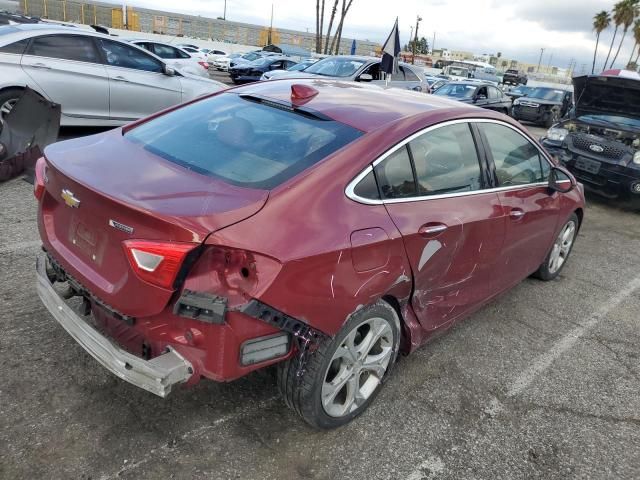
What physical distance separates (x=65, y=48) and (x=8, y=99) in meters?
1.15

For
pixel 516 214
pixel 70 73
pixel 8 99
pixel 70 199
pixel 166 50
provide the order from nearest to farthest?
1. pixel 70 199
2. pixel 516 214
3. pixel 8 99
4. pixel 70 73
5. pixel 166 50

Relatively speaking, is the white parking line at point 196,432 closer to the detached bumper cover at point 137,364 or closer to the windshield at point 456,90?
the detached bumper cover at point 137,364

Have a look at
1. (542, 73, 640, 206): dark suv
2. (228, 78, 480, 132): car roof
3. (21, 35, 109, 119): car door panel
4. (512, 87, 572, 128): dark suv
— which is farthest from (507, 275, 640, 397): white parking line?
(512, 87, 572, 128): dark suv

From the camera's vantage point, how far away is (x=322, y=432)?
2.64 m

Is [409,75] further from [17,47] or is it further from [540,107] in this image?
[540,107]

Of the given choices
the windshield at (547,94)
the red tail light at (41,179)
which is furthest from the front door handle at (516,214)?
the windshield at (547,94)

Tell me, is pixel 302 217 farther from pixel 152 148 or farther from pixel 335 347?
pixel 152 148

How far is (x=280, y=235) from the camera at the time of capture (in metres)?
2.12

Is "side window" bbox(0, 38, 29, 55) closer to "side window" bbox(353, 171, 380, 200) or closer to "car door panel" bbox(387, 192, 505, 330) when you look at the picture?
"side window" bbox(353, 171, 380, 200)

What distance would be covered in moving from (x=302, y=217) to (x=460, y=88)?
50.9 ft

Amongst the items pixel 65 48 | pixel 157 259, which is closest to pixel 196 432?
pixel 157 259

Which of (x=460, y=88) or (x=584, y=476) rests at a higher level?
(x=460, y=88)

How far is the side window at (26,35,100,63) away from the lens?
6827mm

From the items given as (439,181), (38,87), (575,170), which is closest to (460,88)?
(575,170)
